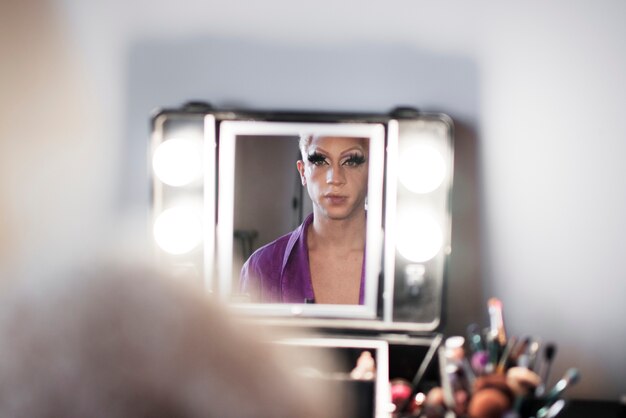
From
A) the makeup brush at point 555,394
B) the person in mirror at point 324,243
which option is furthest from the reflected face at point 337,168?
the makeup brush at point 555,394

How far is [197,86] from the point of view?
2.91 ft

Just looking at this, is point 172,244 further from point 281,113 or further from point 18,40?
point 18,40

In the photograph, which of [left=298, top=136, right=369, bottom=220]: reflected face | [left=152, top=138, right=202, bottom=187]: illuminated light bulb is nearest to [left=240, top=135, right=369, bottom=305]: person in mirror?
[left=298, top=136, right=369, bottom=220]: reflected face

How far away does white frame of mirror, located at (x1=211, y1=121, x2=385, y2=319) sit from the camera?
2.77 feet

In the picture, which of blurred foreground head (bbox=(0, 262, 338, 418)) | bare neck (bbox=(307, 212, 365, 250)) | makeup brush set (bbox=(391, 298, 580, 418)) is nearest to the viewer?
makeup brush set (bbox=(391, 298, 580, 418))

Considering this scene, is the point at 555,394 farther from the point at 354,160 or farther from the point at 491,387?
the point at 354,160

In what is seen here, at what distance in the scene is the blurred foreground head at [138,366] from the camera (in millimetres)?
755

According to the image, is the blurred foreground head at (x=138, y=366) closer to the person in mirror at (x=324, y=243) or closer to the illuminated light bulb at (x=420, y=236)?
the person in mirror at (x=324, y=243)

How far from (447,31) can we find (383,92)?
0.13 metres

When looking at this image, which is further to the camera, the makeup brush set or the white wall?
the white wall

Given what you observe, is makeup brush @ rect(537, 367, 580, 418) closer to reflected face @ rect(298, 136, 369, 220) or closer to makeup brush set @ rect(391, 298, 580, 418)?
makeup brush set @ rect(391, 298, 580, 418)

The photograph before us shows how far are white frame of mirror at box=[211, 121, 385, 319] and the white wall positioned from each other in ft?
0.15

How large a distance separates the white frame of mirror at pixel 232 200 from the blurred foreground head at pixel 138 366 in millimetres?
67

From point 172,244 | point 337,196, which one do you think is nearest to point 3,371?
point 172,244
